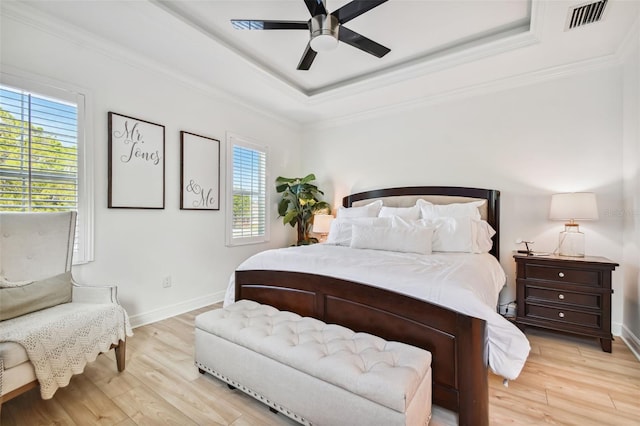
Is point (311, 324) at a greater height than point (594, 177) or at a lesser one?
lesser

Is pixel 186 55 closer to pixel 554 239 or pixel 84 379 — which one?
pixel 84 379

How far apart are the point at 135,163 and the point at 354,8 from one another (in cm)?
239

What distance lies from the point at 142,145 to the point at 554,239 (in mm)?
4301

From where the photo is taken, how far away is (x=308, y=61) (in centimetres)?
249

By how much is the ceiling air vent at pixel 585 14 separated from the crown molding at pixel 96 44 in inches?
135

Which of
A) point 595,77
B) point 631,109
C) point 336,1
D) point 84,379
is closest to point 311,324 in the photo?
point 84,379

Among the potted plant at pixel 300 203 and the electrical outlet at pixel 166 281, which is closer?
the electrical outlet at pixel 166 281

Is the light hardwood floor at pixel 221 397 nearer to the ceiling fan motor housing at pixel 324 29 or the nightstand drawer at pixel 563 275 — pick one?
the nightstand drawer at pixel 563 275

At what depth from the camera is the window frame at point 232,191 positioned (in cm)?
372

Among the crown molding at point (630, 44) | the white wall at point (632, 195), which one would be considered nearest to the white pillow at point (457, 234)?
the white wall at point (632, 195)

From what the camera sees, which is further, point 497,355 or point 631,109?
point 631,109

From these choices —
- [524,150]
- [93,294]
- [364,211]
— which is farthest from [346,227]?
[93,294]

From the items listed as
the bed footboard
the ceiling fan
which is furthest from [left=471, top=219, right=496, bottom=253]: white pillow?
the ceiling fan

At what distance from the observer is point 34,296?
5.88 feet
